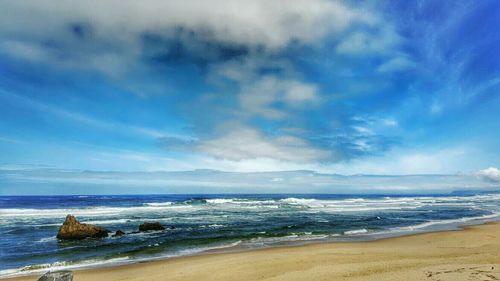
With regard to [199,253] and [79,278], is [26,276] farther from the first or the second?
[199,253]

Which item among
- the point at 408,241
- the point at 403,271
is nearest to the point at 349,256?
the point at 403,271

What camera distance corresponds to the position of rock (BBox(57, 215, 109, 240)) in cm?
2103

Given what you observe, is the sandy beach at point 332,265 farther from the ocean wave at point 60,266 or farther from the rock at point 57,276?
the rock at point 57,276

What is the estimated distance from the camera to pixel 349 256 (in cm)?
1381

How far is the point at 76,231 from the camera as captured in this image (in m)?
21.1

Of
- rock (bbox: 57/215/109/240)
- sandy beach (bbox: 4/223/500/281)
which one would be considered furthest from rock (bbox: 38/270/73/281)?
rock (bbox: 57/215/109/240)

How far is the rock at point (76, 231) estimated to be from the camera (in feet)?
69.0

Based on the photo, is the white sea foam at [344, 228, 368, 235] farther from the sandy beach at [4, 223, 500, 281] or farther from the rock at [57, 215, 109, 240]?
the rock at [57, 215, 109, 240]

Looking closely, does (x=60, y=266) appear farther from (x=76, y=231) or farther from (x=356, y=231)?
(x=356, y=231)

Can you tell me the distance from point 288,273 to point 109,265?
7528 mm

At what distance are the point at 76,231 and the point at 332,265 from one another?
1673 centimetres

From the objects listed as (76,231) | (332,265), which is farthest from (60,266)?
(332,265)

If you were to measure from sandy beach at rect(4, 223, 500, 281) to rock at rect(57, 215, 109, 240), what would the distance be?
31.4 feet

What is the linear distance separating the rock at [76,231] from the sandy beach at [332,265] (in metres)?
9.57
